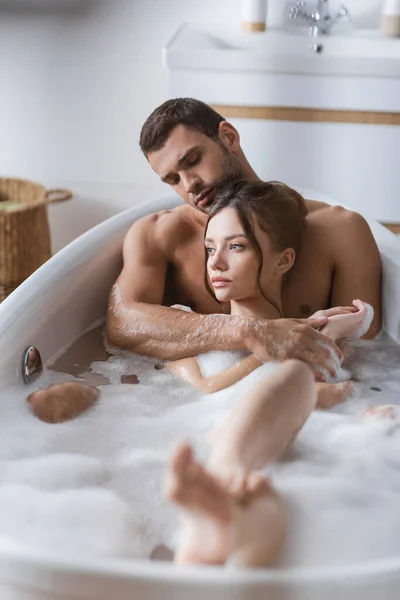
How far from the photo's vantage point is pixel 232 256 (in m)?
1.00

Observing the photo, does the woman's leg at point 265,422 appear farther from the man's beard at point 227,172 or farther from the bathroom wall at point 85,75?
the bathroom wall at point 85,75

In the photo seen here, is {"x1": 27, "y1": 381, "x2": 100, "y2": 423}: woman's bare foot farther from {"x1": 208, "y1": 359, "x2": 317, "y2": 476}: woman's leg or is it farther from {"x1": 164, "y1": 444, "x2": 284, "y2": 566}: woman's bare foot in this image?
{"x1": 164, "y1": 444, "x2": 284, "y2": 566}: woman's bare foot

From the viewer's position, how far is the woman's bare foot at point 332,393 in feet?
3.09

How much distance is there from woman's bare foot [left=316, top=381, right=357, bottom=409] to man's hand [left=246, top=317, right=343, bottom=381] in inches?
0.9

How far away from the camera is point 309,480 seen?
29.6 inches

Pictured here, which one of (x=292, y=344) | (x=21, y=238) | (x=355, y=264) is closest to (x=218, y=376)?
(x=292, y=344)

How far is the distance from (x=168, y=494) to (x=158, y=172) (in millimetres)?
596

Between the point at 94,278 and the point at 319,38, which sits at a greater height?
the point at 319,38

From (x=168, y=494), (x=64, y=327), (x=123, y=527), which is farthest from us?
(x=64, y=327)

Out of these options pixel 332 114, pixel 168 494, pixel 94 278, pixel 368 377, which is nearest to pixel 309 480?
pixel 168 494

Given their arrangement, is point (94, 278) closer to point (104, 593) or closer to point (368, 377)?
point (368, 377)

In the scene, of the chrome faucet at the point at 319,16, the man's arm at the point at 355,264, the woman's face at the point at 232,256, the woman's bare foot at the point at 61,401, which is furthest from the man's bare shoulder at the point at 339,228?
the woman's bare foot at the point at 61,401

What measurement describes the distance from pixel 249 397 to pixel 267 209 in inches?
12.7

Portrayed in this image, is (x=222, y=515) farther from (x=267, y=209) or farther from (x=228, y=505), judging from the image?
(x=267, y=209)
